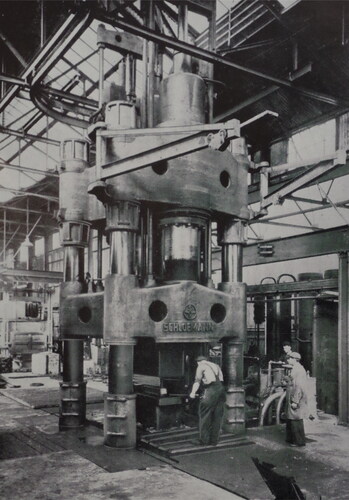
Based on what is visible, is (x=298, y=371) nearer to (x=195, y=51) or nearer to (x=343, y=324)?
(x=343, y=324)

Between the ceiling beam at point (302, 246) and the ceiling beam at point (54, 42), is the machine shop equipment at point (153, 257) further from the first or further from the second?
the ceiling beam at point (302, 246)

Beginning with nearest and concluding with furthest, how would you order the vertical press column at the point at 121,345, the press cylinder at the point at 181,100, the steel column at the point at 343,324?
the vertical press column at the point at 121,345 → the press cylinder at the point at 181,100 → the steel column at the point at 343,324

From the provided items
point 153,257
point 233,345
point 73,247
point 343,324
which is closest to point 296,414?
point 233,345

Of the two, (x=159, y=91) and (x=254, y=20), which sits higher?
(x=254, y=20)

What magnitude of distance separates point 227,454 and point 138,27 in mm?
6245

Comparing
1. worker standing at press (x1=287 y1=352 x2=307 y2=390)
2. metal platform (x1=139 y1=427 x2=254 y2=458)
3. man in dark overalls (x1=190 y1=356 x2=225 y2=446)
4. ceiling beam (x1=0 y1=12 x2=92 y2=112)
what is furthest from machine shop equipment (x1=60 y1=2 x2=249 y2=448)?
ceiling beam (x1=0 y1=12 x2=92 y2=112)

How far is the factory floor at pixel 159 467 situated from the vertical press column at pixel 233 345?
0.38m

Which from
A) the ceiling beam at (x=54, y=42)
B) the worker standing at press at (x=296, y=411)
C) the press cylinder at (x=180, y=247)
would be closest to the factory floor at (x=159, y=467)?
the worker standing at press at (x=296, y=411)

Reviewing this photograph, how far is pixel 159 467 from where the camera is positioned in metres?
6.03

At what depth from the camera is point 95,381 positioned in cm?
1488

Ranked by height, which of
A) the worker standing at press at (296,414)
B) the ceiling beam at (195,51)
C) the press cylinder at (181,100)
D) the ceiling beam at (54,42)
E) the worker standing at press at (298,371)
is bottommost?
the worker standing at press at (296,414)

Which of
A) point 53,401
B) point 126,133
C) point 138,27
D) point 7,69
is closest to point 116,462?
point 126,133

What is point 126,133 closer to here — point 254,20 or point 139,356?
point 139,356

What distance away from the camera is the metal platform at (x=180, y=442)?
21.7ft
